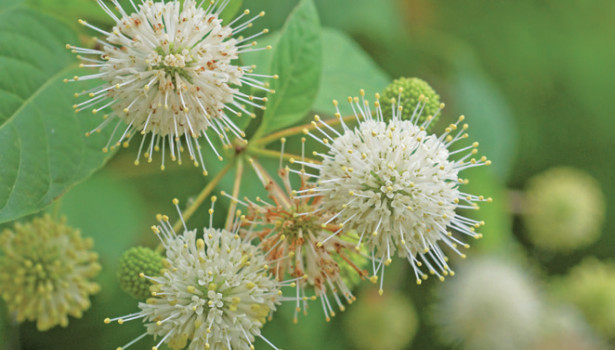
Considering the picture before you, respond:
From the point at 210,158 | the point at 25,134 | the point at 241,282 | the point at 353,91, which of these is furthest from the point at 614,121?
the point at 25,134

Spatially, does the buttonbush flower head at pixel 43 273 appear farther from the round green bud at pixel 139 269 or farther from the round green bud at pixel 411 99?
the round green bud at pixel 411 99

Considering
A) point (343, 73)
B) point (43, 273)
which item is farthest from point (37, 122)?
point (343, 73)

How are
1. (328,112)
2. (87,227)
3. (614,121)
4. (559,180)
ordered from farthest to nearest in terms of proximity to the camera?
(614,121) → (559,180) → (87,227) → (328,112)

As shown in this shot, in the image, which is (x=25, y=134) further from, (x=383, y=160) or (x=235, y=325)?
(x=383, y=160)

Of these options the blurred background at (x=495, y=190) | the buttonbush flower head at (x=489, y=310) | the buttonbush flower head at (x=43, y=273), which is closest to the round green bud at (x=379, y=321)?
the blurred background at (x=495, y=190)

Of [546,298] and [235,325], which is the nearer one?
[235,325]

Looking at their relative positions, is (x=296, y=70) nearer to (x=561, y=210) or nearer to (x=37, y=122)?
(x=37, y=122)
